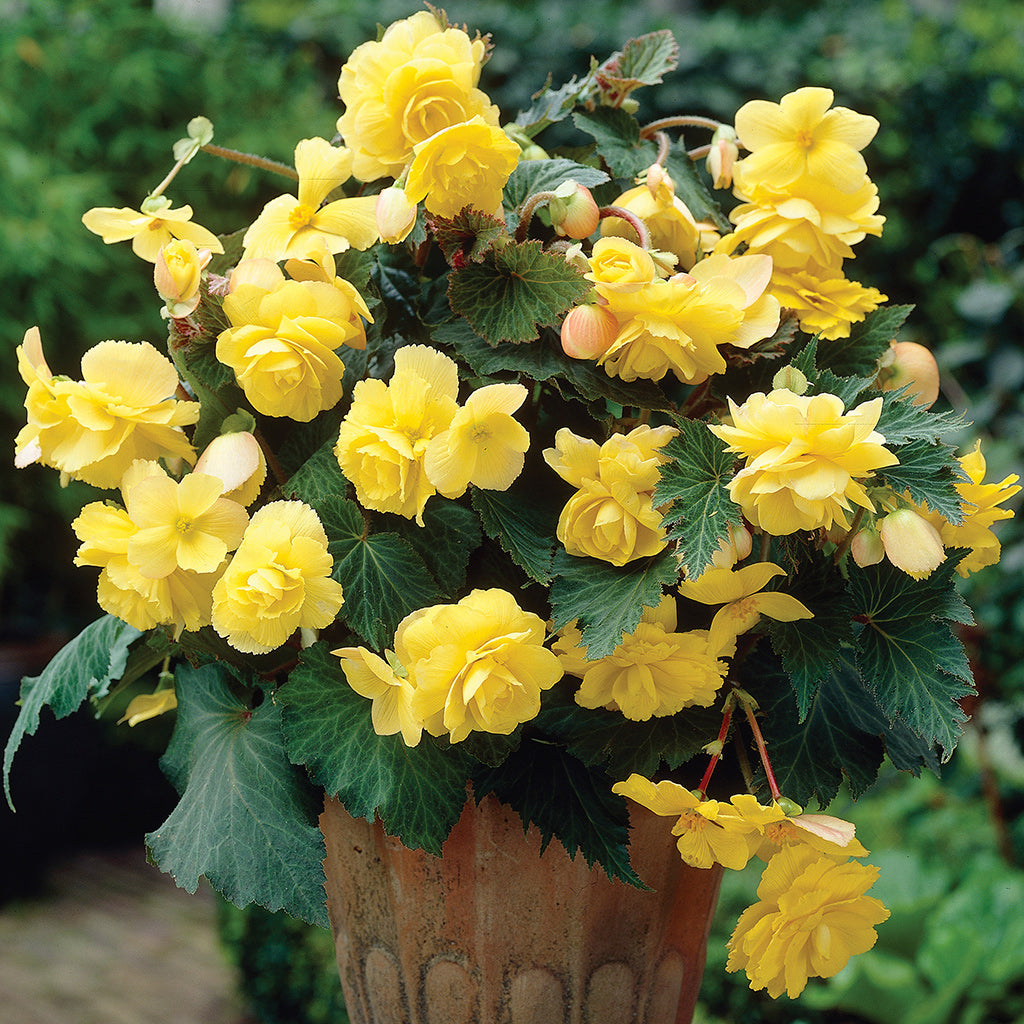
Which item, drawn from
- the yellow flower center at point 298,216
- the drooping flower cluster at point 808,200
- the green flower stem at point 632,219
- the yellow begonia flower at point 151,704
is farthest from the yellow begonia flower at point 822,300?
the yellow begonia flower at point 151,704

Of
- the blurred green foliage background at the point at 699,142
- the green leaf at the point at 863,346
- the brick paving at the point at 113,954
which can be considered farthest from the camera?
the brick paving at the point at 113,954

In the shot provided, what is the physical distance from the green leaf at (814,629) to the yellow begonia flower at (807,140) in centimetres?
26

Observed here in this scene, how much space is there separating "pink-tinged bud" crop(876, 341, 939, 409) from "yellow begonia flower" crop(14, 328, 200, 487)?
47cm

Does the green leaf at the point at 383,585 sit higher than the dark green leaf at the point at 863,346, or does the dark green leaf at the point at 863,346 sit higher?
the green leaf at the point at 383,585

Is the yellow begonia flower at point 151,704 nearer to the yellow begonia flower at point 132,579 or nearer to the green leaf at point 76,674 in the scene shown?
the green leaf at point 76,674

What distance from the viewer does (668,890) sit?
29.1 inches

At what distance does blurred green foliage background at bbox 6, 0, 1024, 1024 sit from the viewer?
71.6 inches

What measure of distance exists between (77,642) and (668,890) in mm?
463

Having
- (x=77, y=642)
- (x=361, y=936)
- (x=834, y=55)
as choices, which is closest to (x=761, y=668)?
(x=361, y=936)

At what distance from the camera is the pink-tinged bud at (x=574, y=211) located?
0.66 metres

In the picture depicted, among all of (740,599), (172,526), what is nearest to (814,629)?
(740,599)

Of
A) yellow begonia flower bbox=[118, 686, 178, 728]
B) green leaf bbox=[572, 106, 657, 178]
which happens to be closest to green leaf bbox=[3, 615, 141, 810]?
yellow begonia flower bbox=[118, 686, 178, 728]

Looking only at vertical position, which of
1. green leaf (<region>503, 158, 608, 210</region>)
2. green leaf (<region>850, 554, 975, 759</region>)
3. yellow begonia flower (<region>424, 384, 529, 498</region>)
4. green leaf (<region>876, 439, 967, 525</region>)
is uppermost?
green leaf (<region>503, 158, 608, 210</region>)

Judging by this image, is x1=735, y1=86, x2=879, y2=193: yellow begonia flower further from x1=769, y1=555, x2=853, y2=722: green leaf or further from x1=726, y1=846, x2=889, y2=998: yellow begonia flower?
x1=726, y1=846, x2=889, y2=998: yellow begonia flower
